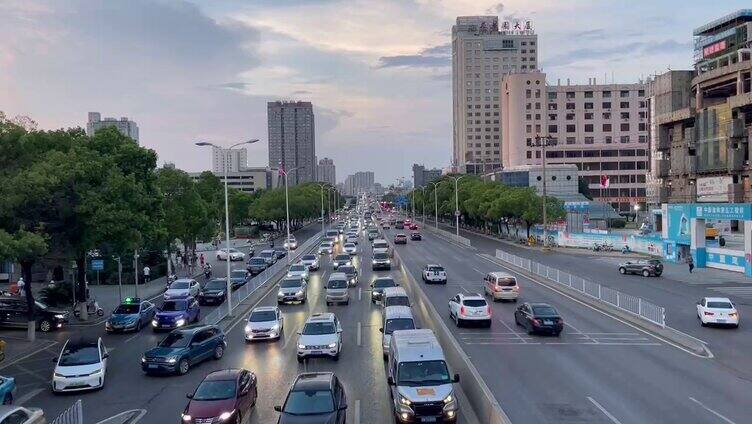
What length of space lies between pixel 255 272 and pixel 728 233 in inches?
2446

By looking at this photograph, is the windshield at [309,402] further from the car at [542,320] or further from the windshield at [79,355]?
the car at [542,320]

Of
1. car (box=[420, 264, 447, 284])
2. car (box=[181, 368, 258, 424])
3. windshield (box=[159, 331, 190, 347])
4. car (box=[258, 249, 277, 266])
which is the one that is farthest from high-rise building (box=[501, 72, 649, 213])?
car (box=[181, 368, 258, 424])

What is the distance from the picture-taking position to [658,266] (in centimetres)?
5041

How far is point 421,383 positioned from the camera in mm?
16531

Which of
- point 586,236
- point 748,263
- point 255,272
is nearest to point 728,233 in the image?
point 586,236

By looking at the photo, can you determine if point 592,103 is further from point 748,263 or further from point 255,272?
point 255,272

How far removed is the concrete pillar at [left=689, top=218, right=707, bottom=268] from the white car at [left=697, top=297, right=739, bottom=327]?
28.9 meters

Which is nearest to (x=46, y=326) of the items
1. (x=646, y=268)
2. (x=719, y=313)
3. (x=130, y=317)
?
(x=130, y=317)

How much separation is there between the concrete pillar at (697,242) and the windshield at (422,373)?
155 feet

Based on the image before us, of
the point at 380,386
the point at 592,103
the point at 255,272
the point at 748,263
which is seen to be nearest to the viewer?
the point at 380,386

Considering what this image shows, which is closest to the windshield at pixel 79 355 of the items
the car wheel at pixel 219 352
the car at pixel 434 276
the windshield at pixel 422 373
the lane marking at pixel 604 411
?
the car wheel at pixel 219 352

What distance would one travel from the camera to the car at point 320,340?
76.4 feet

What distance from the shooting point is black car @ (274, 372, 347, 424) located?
48.1 feet

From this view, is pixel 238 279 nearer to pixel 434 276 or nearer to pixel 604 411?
pixel 434 276
